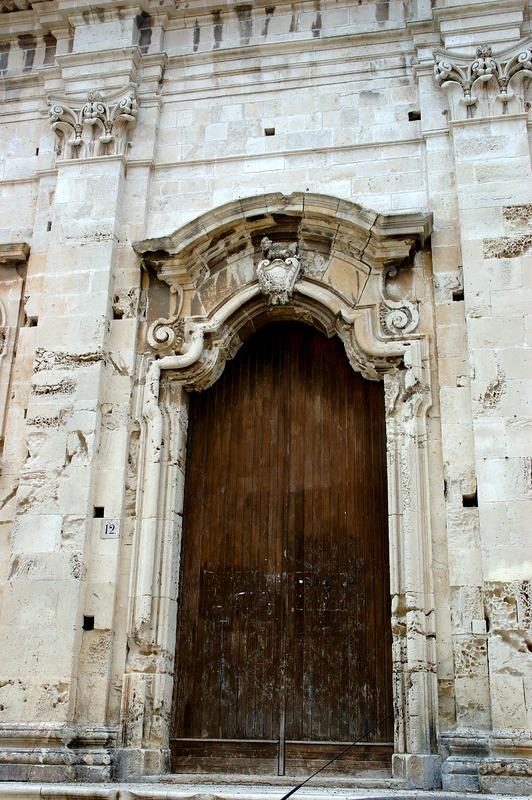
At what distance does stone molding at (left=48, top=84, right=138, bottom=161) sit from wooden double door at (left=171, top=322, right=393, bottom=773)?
257cm

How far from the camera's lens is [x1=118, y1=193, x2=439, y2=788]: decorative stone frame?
745cm

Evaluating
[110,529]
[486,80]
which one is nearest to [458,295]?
[486,80]

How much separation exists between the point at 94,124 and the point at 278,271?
2716mm

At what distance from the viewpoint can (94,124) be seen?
9.45 meters

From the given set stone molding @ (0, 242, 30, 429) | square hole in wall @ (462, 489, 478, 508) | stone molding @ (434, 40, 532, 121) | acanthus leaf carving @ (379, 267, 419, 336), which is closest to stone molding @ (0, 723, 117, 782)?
stone molding @ (0, 242, 30, 429)

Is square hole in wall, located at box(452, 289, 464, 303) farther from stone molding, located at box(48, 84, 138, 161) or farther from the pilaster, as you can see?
stone molding, located at box(48, 84, 138, 161)

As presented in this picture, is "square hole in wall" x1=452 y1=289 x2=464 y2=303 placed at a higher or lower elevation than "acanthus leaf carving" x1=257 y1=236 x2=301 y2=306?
lower

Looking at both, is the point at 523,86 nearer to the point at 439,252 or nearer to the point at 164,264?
the point at 439,252

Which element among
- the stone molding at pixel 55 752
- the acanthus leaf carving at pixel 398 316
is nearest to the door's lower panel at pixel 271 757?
the stone molding at pixel 55 752

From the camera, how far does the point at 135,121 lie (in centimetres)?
948

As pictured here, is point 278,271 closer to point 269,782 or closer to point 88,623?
point 88,623

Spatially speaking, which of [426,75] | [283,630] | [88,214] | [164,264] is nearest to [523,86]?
[426,75]

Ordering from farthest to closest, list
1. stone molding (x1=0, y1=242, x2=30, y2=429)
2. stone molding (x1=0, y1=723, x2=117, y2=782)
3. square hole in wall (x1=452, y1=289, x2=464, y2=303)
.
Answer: stone molding (x1=0, y1=242, x2=30, y2=429) → square hole in wall (x1=452, y1=289, x2=464, y2=303) → stone molding (x1=0, y1=723, x2=117, y2=782)

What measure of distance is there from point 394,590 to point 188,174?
470cm
